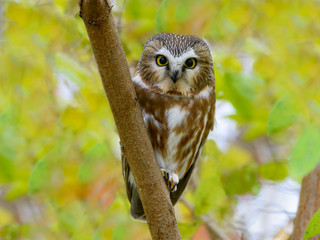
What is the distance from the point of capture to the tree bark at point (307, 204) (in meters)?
2.39

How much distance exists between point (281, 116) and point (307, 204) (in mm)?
585

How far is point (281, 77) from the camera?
2.41 m

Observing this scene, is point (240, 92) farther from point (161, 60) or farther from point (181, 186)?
point (181, 186)

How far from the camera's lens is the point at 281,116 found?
212cm

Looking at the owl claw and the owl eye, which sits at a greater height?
the owl eye

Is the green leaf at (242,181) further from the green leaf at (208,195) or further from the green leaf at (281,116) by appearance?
the green leaf at (281,116)

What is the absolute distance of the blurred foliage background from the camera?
7.92 ft

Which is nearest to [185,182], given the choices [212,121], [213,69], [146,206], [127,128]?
[212,121]

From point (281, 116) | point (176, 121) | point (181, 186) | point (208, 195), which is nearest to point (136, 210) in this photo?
point (181, 186)

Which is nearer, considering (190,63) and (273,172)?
(190,63)

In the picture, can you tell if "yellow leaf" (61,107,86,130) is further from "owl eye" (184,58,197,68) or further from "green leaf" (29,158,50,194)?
"owl eye" (184,58,197,68)

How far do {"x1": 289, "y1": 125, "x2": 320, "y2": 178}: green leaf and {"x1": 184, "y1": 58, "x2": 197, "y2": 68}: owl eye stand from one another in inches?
27.5

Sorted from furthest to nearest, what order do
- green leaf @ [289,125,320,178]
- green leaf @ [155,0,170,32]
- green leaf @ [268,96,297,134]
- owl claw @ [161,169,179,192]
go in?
owl claw @ [161,169,179,192] < green leaf @ [155,0,170,32] < green leaf @ [268,96,297,134] < green leaf @ [289,125,320,178]

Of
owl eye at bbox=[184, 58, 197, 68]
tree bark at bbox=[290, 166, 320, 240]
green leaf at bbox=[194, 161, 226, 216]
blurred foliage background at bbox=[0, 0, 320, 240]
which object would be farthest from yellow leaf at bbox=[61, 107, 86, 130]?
tree bark at bbox=[290, 166, 320, 240]
